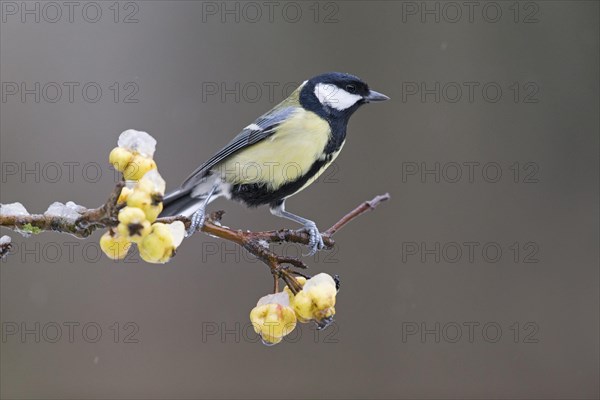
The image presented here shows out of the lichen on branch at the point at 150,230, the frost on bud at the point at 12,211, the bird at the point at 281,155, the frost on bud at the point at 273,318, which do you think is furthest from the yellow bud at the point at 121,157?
the bird at the point at 281,155

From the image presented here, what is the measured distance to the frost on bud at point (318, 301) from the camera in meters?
0.82

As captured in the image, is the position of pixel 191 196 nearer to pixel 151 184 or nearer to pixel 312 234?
pixel 312 234

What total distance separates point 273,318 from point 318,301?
0.21 feet

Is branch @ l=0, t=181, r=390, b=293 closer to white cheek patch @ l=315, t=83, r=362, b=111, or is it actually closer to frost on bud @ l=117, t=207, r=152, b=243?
frost on bud @ l=117, t=207, r=152, b=243

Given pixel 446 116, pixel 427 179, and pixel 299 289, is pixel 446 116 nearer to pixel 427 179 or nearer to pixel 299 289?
pixel 427 179

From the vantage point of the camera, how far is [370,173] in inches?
132

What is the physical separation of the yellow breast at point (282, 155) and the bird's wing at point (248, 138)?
1 cm

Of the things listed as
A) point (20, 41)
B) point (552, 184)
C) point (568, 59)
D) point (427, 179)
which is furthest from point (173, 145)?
point (568, 59)

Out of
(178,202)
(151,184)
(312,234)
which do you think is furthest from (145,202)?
(178,202)

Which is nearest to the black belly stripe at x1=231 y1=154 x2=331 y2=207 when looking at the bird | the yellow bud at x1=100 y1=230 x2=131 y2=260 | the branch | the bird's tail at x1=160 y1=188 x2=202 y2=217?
the bird

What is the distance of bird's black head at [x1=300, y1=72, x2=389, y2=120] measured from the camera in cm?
165

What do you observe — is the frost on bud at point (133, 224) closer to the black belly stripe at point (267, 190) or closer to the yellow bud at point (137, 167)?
the yellow bud at point (137, 167)

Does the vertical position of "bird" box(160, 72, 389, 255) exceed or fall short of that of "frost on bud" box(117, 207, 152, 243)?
it exceeds it

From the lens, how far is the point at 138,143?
78 centimetres
